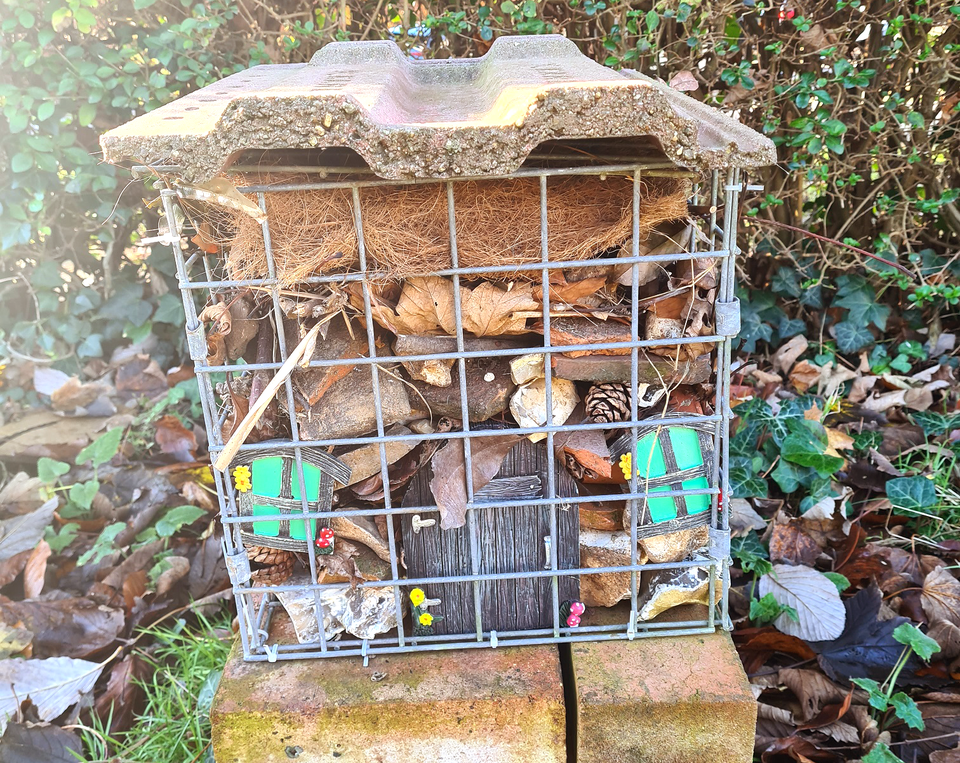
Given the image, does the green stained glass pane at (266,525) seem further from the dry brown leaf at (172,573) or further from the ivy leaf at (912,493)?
the ivy leaf at (912,493)

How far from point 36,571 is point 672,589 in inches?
84.0

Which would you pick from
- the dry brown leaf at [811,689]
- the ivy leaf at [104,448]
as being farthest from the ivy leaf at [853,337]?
the ivy leaf at [104,448]

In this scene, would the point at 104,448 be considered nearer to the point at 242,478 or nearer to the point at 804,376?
the point at 242,478

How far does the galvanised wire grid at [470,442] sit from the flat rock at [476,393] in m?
0.05

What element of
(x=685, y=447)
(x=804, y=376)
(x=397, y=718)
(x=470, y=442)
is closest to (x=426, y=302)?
(x=470, y=442)

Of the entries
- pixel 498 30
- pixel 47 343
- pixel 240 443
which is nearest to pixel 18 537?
pixel 47 343

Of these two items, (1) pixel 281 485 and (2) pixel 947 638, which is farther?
(2) pixel 947 638

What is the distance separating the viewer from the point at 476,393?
1619mm

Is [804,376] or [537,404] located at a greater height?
[537,404]

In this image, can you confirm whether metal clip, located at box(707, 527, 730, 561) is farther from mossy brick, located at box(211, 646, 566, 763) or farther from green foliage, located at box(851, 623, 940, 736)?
green foliage, located at box(851, 623, 940, 736)

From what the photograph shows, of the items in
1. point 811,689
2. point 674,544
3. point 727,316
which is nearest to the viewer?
point 727,316

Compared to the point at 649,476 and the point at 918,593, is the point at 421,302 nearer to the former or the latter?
the point at 649,476

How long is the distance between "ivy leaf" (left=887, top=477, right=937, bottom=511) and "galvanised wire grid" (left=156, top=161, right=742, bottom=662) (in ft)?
3.50

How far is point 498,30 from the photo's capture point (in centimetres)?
295
